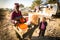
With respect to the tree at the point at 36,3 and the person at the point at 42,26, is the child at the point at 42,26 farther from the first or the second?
the tree at the point at 36,3

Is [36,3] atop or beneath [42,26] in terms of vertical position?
atop

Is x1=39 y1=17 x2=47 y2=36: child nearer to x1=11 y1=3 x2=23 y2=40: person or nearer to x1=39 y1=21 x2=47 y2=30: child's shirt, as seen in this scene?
x1=39 y1=21 x2=47 y2=30: child's shirt

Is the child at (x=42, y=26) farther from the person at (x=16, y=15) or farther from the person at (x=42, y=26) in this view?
the person at (x=16, y=15)

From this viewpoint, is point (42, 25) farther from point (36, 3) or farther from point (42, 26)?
point (36, 3)

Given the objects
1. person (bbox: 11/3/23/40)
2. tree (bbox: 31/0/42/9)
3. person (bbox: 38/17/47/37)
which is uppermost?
tree (bbox: 31/0/42/9)

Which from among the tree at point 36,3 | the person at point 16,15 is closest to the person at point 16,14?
the person at point 16,15

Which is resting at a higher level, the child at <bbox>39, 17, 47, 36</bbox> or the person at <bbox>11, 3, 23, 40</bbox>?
the person at <bbox>11, 3, 23, 40</bbox>

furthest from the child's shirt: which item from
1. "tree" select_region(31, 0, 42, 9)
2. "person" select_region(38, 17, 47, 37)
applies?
"tree" select_region(31, 0, 42, 9)

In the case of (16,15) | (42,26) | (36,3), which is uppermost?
(36,3)

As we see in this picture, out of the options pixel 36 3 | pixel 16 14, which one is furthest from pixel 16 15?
pixel 36 3

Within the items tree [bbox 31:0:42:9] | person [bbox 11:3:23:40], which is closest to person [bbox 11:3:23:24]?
person [bbox 11:3:23:40]

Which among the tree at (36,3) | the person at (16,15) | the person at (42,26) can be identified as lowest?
the person at (42,26)

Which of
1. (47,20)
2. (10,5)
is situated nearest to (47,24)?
(47,20)

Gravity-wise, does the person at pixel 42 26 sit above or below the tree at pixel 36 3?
below
